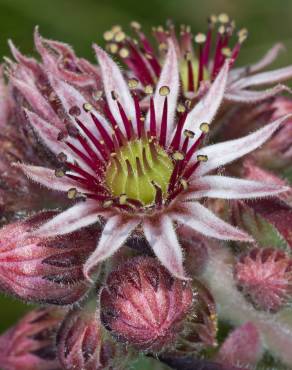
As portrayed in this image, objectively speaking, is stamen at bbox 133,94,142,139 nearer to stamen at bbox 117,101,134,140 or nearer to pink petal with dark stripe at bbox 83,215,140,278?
stamen at bbox 117,101,134,140

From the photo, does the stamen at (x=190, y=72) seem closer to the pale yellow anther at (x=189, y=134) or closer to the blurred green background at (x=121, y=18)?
the pale yellow anther at (x=189, y=134)

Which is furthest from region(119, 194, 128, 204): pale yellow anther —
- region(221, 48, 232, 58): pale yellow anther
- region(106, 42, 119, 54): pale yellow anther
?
region(221, 48, 232, 58): pale yellow anther

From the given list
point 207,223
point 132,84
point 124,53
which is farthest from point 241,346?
point 124,53

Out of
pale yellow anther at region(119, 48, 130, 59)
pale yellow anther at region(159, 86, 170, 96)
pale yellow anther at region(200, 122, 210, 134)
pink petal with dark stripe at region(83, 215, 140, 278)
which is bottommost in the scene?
pink petal with dark stripe at region(83, 215, 140, 278)


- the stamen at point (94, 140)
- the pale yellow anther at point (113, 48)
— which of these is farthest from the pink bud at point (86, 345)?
the pale yellow anther at point (113, 48)

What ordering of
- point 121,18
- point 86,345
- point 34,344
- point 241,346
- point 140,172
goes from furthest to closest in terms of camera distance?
point 121,18
point 34,344
point 241,346
point 140,172
point 86,345

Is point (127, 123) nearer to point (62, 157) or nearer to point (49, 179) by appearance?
point (62, 157)

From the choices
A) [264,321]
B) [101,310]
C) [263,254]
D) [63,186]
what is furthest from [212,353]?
[63,186]
